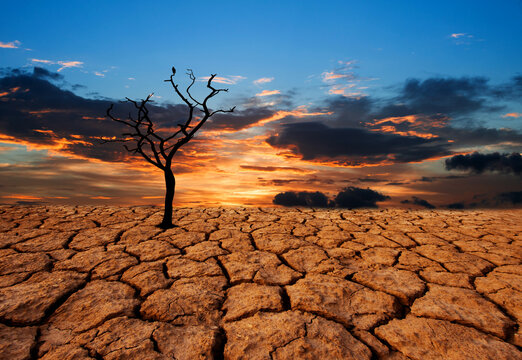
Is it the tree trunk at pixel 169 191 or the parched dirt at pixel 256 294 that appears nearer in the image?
the parched dirt at pixel 256 294

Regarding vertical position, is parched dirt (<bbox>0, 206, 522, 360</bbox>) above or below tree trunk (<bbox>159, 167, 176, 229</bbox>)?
below

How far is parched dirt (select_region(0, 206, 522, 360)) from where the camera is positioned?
1324 mm

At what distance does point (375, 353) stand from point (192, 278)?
1390 millimetres

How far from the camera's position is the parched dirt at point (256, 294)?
132 centimetres

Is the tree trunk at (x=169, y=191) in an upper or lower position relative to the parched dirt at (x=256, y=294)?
upper

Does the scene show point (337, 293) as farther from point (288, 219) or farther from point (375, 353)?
point (288, 219)

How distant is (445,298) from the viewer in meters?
1.81

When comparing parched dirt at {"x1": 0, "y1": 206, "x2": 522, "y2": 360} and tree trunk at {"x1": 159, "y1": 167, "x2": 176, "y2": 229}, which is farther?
tree trunk at {"x1": 159, "y1": 167, "x2": 176, "y2": 229}

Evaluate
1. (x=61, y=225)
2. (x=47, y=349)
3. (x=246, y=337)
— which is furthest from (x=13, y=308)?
(x=61, y=225)

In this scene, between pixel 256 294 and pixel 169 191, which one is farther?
pixel 169 191

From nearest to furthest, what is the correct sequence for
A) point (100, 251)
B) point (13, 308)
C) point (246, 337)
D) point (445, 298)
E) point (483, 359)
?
point (483, 359)
point (246, 337)
point (13, 308)
point (445, 298)
point (100, 251)

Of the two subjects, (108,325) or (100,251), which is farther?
(100,251)

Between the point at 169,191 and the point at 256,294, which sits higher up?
the point at 169,191

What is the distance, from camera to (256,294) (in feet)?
5.92
